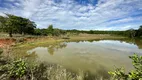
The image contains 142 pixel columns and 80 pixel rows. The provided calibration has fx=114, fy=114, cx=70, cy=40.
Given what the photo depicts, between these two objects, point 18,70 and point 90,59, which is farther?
point 90,59

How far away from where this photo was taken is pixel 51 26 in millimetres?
47344

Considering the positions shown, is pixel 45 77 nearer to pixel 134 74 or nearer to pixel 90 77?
pixel 90 77

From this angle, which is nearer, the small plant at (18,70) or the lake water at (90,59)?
the small plant at (18,70)

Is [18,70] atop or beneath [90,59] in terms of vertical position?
atop

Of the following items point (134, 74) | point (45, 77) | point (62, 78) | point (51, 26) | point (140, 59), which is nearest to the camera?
point (134, 74)

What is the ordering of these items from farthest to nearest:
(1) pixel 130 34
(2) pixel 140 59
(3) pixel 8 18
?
(1) pixel 130 34 < (3) pixel 8 18 < (2) pixel 140 59

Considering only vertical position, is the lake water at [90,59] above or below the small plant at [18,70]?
below

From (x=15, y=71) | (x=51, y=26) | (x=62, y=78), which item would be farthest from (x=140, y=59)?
(x=51, y=26)

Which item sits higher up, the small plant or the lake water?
the small plant

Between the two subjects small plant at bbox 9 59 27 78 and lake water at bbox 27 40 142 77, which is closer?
small plant at bbox 9 59 27 78

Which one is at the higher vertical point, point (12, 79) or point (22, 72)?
point (22, 72)

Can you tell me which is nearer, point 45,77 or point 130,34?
point 45,77

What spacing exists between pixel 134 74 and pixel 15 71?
4452mm

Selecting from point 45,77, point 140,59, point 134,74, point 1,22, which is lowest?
point 45,77
